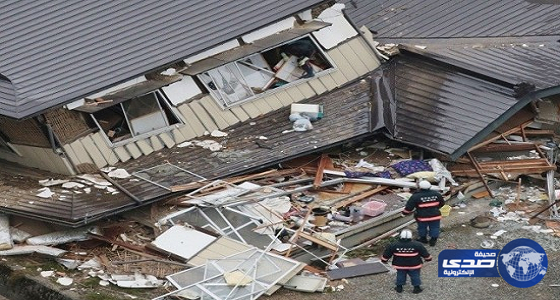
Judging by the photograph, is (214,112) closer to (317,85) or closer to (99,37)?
(317,85)

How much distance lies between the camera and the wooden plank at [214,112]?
63.9 ft

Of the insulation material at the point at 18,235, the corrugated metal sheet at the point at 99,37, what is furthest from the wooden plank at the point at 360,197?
the insulation material at the point at 18,235

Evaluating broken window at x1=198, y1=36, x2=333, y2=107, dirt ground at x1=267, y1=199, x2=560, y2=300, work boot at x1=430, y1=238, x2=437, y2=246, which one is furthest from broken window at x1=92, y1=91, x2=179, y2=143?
work boot at x1=430, y1=238, x2=437, y2=246

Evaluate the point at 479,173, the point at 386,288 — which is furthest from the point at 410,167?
the point at 386,288

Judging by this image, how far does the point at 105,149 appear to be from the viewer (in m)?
18.5

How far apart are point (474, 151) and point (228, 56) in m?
4.61

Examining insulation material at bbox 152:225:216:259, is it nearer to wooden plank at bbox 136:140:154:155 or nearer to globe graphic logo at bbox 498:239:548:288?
wooden plank at bbox 136:140:154:155

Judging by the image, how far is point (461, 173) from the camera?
61.6 feet

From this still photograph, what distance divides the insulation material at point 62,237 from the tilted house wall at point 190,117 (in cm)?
152

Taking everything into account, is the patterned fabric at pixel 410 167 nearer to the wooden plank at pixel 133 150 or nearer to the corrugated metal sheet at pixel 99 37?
the corrugated metal sheet at pixel 99 37

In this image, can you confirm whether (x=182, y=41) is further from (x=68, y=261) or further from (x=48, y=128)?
(x=68, y=261)

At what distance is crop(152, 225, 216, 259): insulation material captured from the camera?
635 inches

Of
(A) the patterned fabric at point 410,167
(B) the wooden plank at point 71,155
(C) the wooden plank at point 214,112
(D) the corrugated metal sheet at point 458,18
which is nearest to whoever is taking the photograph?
(B) the wooden plank at point 71,155

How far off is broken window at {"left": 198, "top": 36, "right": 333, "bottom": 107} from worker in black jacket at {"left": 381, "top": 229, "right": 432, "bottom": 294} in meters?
5.61
